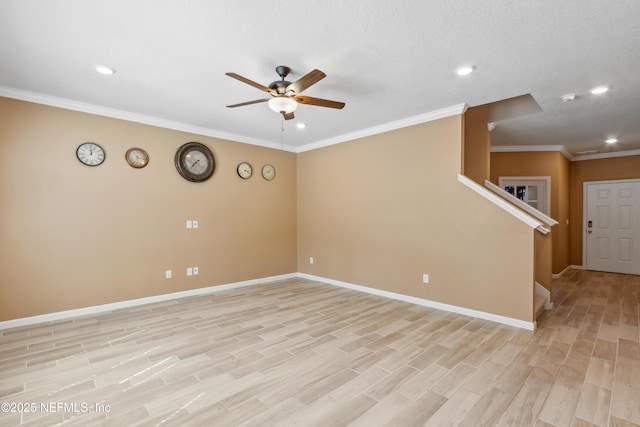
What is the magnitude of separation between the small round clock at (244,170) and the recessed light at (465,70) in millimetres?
3746

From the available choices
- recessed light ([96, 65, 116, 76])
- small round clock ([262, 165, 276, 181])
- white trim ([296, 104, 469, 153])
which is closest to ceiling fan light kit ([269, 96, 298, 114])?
recessed light ([96, 65, 116, 76])

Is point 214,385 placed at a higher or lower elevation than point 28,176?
lower

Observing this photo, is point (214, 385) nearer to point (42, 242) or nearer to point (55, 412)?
point (55, 412)

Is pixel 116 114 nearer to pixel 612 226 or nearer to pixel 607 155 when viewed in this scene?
pixel 607 155

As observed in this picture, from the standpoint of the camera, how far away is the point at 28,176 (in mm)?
3480

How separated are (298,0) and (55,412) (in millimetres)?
3194

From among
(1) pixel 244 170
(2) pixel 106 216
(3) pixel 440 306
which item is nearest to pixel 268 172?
(1) pixel 244 170

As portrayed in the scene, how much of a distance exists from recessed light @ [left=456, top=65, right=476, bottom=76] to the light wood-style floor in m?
2.73

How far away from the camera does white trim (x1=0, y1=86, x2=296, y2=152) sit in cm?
343

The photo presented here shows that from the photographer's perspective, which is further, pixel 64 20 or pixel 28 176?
pixel 28 176

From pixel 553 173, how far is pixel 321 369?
6.40 m

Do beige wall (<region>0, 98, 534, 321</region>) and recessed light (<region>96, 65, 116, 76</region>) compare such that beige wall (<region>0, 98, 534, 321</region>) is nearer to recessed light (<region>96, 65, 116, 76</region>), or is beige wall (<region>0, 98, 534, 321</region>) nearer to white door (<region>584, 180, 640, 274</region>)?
recessed light (<region>96, 65, 116, 76</region>)

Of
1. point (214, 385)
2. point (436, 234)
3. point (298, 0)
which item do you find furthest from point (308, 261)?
point (298, 0)

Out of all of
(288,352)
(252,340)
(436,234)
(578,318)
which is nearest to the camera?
(288,352)
